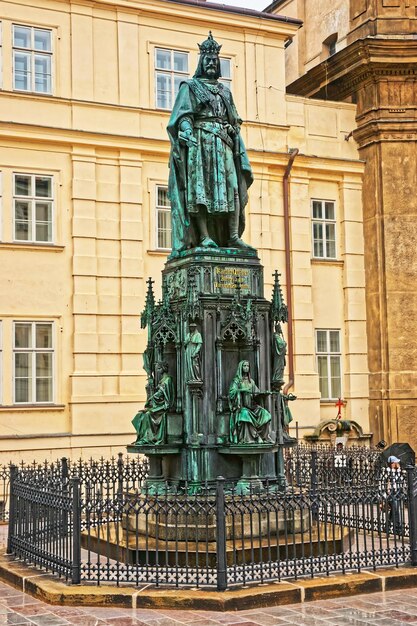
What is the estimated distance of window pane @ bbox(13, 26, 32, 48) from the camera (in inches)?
843

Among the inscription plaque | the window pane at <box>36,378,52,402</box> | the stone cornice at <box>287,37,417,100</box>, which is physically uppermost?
the stone cornice at <box>287,37,417,100</box>

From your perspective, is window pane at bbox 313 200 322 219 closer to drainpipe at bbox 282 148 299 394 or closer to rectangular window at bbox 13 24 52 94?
drainpipe at bbox 282 148 299 394

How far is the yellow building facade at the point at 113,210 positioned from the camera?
68.4 feet

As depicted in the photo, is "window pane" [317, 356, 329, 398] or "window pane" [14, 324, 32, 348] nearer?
"window pane" [14, 324, 32, 348]

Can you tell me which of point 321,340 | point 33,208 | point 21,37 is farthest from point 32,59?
point 321,340

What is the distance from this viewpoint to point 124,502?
9.39 metres

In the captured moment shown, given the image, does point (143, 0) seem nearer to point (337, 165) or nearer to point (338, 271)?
point (337, 165)

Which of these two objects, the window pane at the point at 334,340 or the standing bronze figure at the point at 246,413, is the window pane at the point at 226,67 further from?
the standing bronze figure at the point at 246,413

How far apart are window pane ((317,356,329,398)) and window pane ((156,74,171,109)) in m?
7.86

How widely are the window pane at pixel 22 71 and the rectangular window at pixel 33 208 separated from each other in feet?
7.13

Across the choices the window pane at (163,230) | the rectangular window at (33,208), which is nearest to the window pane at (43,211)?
the rectangular window at (33,208)

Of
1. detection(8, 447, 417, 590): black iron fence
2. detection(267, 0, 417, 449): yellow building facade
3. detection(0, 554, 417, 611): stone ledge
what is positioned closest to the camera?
detection(0, 554, 417, 611): stone ledge

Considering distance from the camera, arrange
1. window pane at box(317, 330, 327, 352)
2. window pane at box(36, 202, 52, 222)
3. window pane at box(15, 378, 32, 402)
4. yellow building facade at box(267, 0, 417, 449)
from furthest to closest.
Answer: window pane at box(317, 330, 327, 352)
yellow building facade at box(267, 0, 417, 449)
window pane at box(36, 202, 52, 222)
window pane at box(15, 378, 32, 402)

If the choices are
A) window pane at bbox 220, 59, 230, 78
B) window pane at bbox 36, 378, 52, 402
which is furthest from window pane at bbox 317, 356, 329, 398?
window pane at bbox 220, 59, 230, 78
